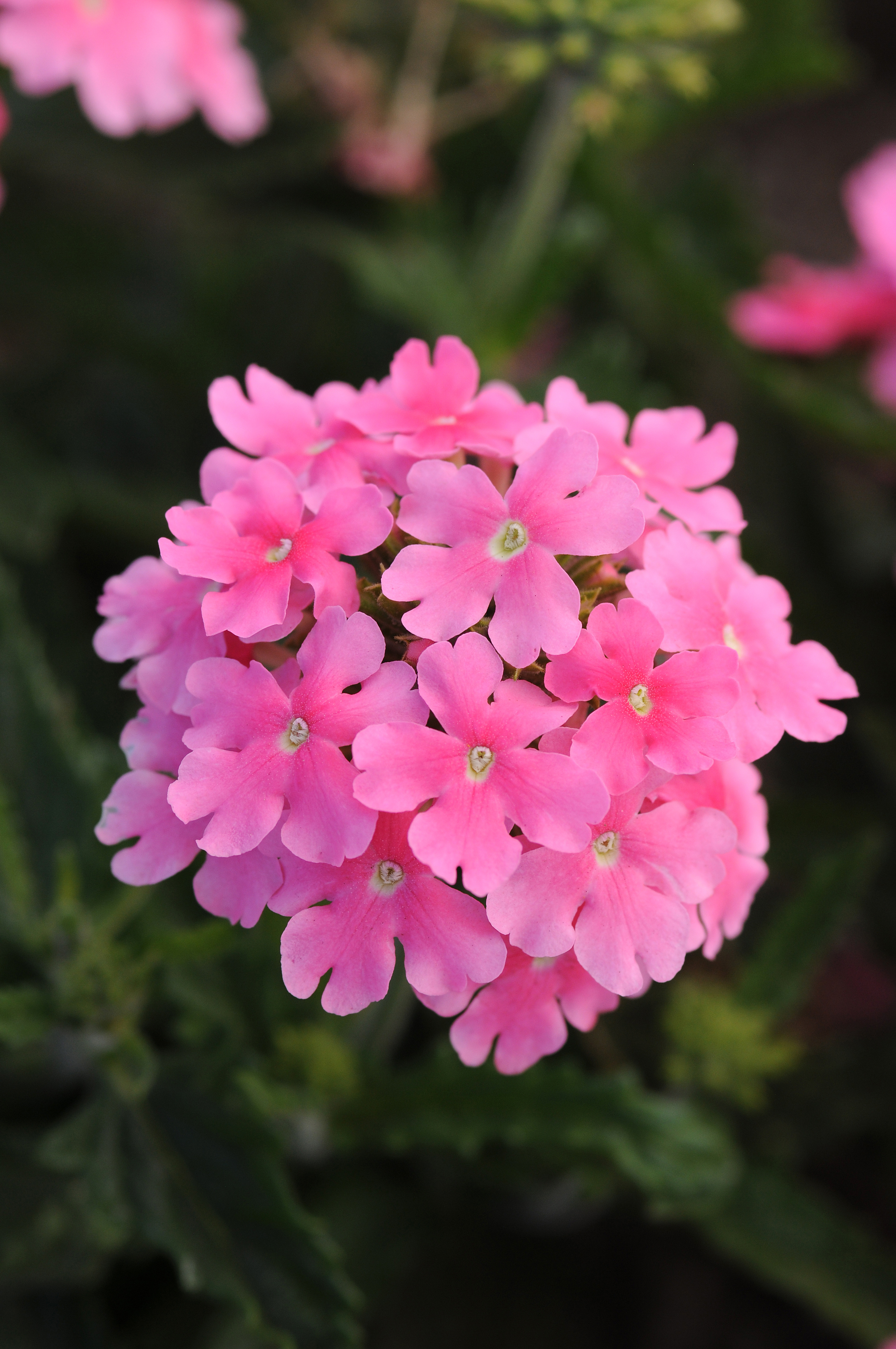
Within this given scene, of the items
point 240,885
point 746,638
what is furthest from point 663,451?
point 240,885

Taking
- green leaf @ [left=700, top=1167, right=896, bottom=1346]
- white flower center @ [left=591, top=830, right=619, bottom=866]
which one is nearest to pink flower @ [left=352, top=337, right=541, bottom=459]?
white flower center @ [left=591, top=830, right=619, bottom=866]

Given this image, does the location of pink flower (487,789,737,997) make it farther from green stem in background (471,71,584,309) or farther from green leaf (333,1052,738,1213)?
green stem in background (471,71,584,309)

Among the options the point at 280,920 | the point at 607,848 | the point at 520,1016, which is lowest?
the point at 280,920

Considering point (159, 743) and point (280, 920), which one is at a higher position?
point (159, 743)

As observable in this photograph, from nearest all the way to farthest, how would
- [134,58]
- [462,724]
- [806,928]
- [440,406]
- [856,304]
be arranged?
[462,724], [440,406], [806,928], [134,58], [856,304]

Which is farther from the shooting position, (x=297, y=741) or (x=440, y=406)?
(x=440, y=406)

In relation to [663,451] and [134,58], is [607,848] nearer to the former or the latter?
[663,451]

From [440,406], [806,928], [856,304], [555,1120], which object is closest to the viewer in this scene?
[440,406]
